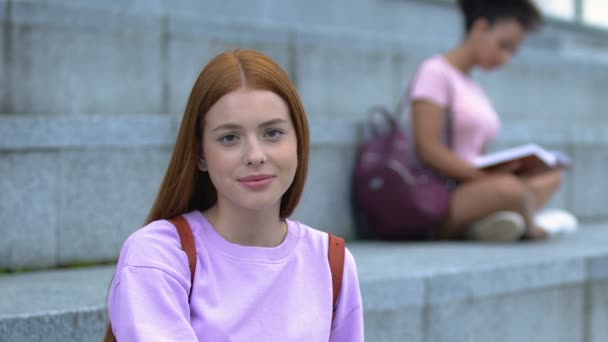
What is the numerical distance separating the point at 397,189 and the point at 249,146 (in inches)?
121

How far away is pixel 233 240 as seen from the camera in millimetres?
2174

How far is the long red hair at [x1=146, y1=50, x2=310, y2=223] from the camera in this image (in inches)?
82.3

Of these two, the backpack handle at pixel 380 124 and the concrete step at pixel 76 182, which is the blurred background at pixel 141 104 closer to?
the concrete step at pixel 76 182

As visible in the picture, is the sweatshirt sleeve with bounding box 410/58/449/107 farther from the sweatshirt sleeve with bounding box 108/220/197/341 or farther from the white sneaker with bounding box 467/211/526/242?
the sweatshirt sleeve with bounding box 108/220/197/341

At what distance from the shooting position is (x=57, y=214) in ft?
13.1

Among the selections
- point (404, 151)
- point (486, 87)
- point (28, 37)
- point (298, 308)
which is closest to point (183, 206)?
point (298, 308)

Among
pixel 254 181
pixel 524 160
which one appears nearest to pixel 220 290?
pixel 254 181

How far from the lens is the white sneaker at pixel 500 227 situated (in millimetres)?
5195

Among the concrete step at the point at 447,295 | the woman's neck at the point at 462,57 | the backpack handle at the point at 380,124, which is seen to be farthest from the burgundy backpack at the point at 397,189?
the woman's neck at the point at 462,57

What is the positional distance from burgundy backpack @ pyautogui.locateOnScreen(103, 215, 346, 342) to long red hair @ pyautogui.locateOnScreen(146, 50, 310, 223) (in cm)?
6

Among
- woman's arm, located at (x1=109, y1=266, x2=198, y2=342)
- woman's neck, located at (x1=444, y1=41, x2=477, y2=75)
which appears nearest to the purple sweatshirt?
woman's arm, located at (x1=109, y1=266, x2=198, y2=342)

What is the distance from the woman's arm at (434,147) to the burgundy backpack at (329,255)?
2947 mm

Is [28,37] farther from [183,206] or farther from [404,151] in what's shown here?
[183,206]

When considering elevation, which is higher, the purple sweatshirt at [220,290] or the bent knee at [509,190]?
the purple sweatshirt at [220,290]
